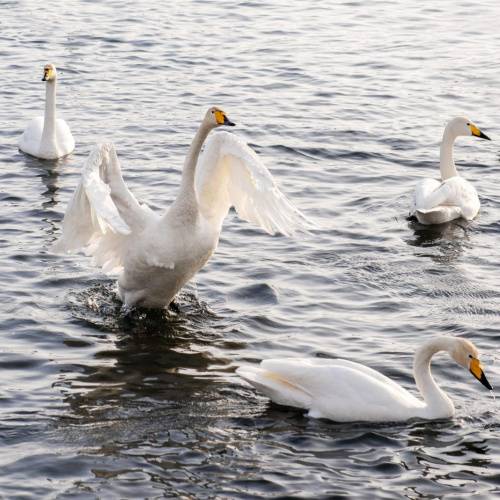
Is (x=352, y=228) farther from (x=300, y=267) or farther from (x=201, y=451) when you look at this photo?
(x=201, y=451)

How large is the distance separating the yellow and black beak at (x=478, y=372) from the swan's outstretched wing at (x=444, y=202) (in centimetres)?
483

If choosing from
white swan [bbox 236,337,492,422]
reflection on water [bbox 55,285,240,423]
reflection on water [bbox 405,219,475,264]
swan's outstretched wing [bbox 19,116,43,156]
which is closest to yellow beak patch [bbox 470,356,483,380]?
white swan [bbox 236,337,492,422]

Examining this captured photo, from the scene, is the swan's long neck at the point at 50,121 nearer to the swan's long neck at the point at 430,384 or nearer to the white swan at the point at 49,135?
the white swan at the point at 49,135

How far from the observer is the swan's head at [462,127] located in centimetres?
1504

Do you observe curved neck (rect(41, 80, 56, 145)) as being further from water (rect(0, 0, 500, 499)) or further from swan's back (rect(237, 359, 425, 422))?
swan's back (rect(237, 359, 425, 422))

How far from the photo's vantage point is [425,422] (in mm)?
8617

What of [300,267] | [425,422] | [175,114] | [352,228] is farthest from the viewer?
[175,114]

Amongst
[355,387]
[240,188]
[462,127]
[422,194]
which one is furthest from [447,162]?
[355,387]

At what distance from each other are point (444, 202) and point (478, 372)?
5240 mm

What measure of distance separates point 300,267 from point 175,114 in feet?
21.2

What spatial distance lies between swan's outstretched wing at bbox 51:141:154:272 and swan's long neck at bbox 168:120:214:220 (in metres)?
0.40

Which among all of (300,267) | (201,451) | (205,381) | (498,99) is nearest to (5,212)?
(300,267)

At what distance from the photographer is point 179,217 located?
1038 centimetres

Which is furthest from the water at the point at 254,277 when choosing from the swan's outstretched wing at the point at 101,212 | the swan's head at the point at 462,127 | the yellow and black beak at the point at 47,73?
the yellow and black beak at the point at 47,73
